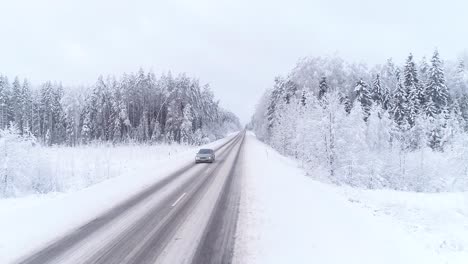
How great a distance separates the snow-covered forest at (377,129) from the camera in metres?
29.7

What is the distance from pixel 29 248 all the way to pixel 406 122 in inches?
2086

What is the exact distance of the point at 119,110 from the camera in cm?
6431

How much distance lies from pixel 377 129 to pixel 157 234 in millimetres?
41617

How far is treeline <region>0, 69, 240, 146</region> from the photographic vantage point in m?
64.5

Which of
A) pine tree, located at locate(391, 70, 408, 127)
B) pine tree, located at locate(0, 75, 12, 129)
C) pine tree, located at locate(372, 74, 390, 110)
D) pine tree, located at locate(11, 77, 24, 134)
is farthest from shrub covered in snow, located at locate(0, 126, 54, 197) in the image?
pine tree, located at locate(11, 77, 24, 134)

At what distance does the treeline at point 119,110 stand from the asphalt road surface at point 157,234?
163 ft

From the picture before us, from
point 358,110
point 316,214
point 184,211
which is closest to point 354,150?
point 358,110

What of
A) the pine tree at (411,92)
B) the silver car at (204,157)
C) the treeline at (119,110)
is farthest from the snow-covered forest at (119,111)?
the pine tree at (411,92)

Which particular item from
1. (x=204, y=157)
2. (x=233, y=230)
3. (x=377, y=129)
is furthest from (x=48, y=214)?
(x=377, y=129)

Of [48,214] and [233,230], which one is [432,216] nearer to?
[233,230]

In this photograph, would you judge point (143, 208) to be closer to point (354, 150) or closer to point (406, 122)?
point (354, 150)

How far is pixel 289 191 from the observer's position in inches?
603

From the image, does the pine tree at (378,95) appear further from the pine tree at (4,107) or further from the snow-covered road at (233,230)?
the pine tree at (4,107)

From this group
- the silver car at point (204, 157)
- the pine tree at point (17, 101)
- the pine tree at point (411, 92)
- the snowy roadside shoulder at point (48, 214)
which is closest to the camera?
the snowy roadside shoulder at point (48, 214)
